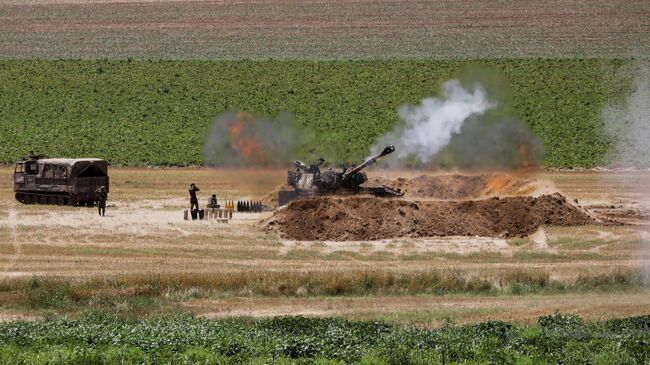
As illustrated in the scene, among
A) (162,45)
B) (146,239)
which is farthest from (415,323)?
(162,45)

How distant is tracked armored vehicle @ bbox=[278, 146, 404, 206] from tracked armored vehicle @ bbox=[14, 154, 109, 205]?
36.8ft

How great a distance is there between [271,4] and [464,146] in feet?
214

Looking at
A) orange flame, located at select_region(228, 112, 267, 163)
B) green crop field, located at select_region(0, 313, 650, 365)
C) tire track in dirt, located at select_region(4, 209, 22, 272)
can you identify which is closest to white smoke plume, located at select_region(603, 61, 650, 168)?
orange flame, located at select_region(228, 112, 267, 163)

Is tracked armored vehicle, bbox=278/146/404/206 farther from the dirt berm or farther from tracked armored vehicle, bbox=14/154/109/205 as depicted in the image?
tracked armored vehicle, bbox=14/154/109/205

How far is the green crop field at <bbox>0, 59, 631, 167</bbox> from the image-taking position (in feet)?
279

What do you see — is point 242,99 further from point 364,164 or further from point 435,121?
point 364,164

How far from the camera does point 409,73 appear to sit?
102 m

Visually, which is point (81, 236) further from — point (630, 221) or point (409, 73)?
point (409, 73)

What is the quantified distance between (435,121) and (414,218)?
27.6ft

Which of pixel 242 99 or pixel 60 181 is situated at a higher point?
pixel 242 99

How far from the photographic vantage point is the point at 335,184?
54.1 m

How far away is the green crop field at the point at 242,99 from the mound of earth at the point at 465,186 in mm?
21391

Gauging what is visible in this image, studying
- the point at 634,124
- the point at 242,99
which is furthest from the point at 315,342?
the point at 242,99

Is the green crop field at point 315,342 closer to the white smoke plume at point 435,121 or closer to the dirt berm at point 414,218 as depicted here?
the dirt berm at point 414,218
